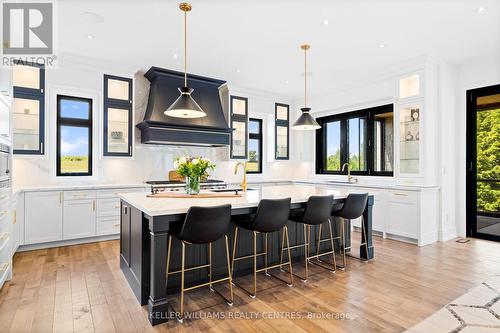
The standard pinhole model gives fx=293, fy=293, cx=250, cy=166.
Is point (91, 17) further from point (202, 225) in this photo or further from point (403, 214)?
point (403, 214)

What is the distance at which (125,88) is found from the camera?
5.27 meters

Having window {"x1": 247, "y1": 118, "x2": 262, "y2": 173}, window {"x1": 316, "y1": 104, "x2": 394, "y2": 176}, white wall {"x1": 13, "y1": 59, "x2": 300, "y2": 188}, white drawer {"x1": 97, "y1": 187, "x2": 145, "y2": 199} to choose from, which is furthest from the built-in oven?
window {"x1": 316, "y1": 104, "x2": 394, "y2": 176}

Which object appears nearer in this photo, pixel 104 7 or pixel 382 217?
pixel 104 7

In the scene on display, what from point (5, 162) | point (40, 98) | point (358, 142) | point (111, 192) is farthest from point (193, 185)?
point (358, 142)

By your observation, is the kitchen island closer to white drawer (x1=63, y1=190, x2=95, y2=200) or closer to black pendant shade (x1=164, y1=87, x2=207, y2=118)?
black pendant shade (x1=164, y1=87, x2=207, y2=118)

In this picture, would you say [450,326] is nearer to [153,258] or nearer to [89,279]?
[153,258]

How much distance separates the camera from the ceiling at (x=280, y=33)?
3285 millimetres

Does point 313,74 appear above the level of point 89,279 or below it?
above

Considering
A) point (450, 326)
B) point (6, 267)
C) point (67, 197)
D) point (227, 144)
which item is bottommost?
point (450, 326)

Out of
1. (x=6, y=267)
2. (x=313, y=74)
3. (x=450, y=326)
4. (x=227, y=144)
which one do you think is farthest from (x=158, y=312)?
(x=313, y=74)

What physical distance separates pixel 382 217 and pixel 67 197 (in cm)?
519

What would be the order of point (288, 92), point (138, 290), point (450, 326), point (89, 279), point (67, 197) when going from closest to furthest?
point (450, 326) < point (138, 290) < point (89, 279) < point (67, 197) < point (288, 92)

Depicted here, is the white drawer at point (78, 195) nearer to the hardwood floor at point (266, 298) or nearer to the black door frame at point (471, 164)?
the hardwood floor at point (266, 298)

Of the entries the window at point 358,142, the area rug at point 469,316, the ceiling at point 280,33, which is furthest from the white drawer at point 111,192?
the window at point 358,142
